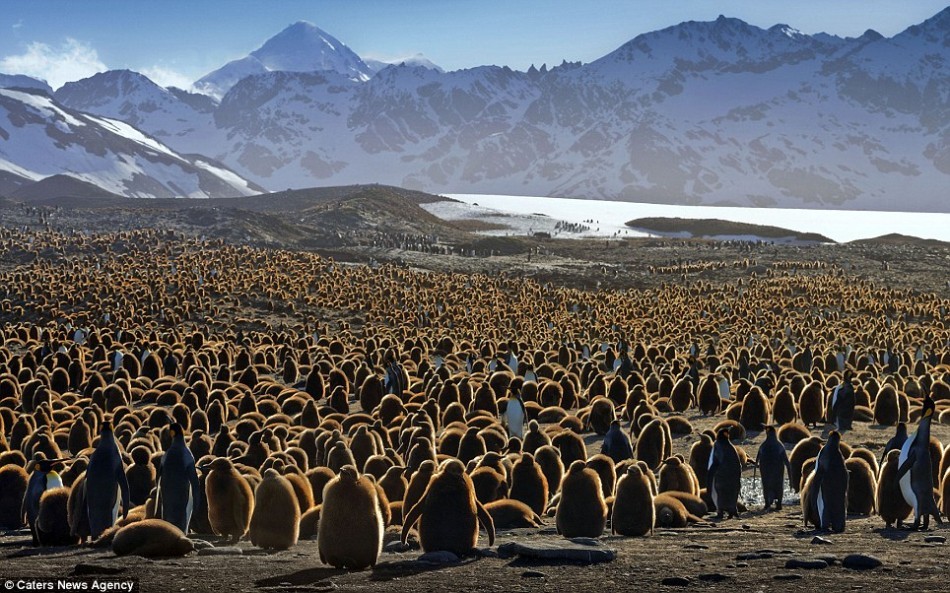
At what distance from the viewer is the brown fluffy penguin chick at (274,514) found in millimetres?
8359

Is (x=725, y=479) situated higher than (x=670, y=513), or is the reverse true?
(x=725, y=479)

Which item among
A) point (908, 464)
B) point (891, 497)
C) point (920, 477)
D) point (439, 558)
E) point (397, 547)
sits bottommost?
point (397, 547)

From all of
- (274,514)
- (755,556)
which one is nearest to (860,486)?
(755,556)

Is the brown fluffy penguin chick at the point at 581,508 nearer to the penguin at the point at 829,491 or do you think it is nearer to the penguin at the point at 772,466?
the penguin at the point at 829,491

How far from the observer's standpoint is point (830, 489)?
9141mm

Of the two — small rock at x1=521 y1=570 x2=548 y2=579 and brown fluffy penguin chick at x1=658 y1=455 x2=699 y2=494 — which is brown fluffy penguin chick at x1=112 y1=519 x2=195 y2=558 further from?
brown fluffy penguin chick at x1=658 y1=455 x2=699 y2=494

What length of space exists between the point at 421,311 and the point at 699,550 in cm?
3371

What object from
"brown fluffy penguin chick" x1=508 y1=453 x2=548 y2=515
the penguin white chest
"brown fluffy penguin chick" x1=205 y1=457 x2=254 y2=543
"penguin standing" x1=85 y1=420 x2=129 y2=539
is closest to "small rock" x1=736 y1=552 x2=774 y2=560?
the penguin white chest

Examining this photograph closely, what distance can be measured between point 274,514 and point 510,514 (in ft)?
7.05

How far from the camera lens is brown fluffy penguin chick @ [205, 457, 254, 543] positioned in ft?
30.0

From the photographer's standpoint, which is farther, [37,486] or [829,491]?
[37,486]

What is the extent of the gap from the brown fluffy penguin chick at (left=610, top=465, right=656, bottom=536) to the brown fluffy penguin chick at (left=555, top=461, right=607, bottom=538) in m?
0.18

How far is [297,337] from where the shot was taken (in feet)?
108

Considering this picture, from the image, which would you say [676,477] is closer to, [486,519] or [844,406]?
[486,519]
